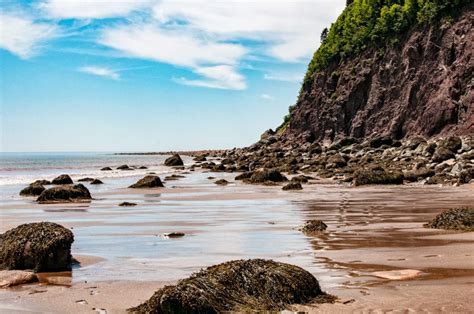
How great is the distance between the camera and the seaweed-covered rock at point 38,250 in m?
7.66

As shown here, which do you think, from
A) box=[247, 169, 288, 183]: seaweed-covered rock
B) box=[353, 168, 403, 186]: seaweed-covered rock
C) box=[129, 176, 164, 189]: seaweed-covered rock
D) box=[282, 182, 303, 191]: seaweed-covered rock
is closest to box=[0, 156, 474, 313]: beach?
box=[282, 182, 303, 191]: seaweed-covered rock

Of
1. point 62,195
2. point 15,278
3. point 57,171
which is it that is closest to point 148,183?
point 62,195

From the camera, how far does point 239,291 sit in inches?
232

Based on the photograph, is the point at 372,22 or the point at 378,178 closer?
the point at 378,178

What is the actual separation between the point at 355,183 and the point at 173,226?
43.3 ft

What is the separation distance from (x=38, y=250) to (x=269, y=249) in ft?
11.4

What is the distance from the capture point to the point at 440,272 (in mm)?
6898

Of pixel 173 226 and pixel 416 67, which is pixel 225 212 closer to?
pixel 173 226

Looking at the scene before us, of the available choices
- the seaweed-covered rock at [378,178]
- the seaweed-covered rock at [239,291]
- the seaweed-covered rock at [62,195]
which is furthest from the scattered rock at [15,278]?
Result: the seaweed-covered rock at [378,178]

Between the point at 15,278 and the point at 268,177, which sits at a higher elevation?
the point at 268,177

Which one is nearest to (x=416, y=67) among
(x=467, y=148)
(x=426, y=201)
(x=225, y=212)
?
(x=467, y=148)

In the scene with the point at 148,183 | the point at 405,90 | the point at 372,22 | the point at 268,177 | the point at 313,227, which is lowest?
the point at 313,227

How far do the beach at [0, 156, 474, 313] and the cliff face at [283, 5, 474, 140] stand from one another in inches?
1215

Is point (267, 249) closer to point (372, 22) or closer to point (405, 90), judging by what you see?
point (405, 90)
